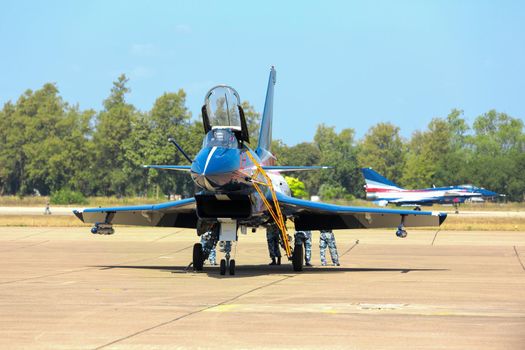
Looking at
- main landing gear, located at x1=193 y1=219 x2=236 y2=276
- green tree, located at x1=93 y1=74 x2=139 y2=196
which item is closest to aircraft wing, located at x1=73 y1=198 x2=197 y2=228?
main landing gear, located at x1=193 y1=219 x2=236 y2=276

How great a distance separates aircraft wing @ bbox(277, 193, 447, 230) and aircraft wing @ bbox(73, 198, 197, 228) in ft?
8.05

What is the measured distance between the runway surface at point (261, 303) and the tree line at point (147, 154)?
62.7 meters

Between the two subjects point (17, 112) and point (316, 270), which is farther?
point (17, 112)

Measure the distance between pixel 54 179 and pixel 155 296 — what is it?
292ft

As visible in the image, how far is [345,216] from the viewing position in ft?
70.0

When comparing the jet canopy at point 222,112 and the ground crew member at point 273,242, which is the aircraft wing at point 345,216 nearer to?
the ground crew member at point 273,242

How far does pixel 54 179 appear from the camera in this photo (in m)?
100

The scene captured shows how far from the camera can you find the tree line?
95688 mm

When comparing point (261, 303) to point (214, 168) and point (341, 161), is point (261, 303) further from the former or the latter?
point (341, 161)

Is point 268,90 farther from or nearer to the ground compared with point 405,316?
farther from the ground

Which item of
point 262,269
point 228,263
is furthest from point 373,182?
point 228,263

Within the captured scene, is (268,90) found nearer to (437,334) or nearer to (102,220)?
(102,220)

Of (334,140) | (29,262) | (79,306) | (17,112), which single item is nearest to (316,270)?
(29,262)

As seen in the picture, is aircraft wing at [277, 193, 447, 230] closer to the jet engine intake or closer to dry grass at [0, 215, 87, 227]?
the jet engine intake
